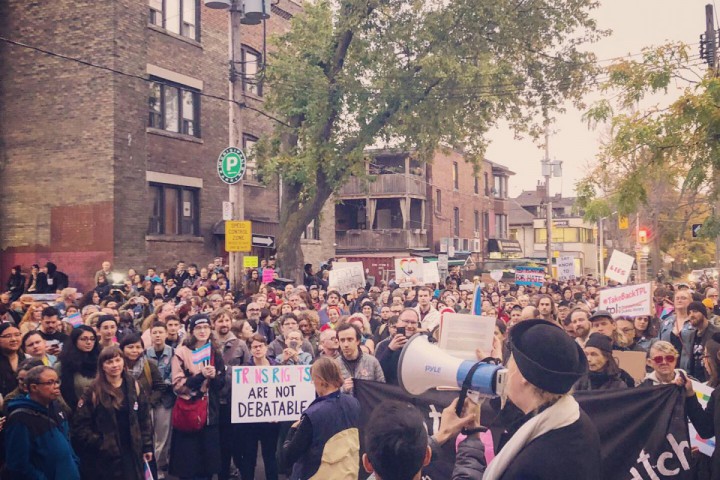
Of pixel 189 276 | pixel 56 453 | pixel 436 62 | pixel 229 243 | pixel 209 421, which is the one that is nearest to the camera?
pixel 56 453

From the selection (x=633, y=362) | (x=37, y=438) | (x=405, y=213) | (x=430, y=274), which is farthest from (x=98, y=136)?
(x=405, y=213)

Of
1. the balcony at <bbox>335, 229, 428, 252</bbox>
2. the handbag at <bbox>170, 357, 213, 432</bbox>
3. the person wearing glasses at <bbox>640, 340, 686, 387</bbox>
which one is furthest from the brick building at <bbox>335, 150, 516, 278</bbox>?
the person wearing glasses at <bbox>640, 340, 686, 387</bbox>

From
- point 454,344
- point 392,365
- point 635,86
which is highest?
point 635,86

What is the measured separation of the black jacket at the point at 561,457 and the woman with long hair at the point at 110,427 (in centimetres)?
423

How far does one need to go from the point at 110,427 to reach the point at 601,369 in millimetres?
3978

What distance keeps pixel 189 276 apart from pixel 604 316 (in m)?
12.7

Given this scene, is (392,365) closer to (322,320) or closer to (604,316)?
(604,316)

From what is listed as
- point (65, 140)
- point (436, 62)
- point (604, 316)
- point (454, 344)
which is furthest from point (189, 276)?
point (454, 344)

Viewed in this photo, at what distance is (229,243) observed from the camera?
1490 cm

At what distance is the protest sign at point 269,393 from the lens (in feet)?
25.4

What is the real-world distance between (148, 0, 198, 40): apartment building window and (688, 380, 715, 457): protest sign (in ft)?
63.8

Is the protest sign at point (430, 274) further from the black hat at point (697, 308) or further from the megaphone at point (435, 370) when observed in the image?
the megaphone at point (435, 370)

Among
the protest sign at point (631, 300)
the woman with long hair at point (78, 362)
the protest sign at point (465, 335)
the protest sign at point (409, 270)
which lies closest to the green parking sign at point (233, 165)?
the protest sign at point (409, 270)

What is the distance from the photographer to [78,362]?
6.92 m
